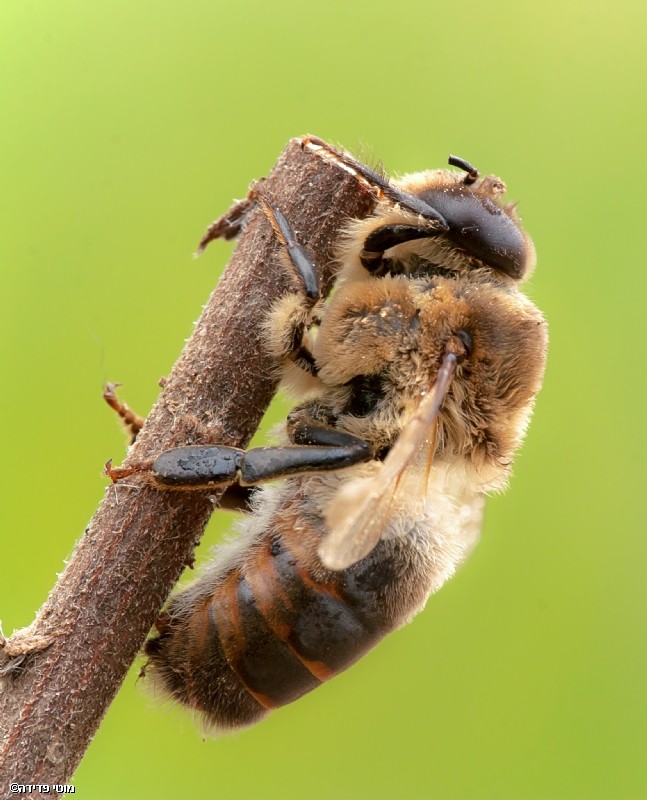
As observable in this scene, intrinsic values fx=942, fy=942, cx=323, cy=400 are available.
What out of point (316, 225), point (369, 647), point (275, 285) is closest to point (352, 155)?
point (316, 225)

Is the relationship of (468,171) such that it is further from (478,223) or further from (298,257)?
(298,257)

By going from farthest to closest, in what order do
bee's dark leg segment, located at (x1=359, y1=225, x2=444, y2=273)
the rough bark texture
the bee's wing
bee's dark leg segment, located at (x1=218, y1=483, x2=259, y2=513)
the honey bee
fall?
bee's dark leg segment, located at (x1=218, y1=483, x2=259, y2=513), bee's dark leg segment, located at (x1=359, y1=225, x2=444, y2=273), the honey bee, the rough bark texture, the bee's wing

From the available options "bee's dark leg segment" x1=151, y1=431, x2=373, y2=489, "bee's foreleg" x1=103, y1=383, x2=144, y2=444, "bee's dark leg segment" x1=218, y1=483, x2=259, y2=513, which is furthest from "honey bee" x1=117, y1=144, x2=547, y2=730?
"bee's foreleg" x1=103, y1=383, x2=144, y2=444

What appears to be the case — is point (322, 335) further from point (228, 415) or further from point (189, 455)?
point (189, 455)

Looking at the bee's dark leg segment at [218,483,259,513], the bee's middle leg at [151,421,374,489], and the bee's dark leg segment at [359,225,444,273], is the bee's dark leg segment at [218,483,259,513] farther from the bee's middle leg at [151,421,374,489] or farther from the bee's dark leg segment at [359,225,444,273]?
the bee's dark leg segment at [359,225,444,273]

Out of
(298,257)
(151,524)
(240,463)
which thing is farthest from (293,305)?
(151,524)

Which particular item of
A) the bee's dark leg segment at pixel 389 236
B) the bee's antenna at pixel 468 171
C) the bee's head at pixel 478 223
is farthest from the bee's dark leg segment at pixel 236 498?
the bee's antenna at pixel 468 171

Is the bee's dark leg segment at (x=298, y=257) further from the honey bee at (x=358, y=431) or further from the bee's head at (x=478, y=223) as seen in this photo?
the bee's head at (x=478, y=223)

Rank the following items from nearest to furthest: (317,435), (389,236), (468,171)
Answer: (317,435), (389,236), (468,171)
